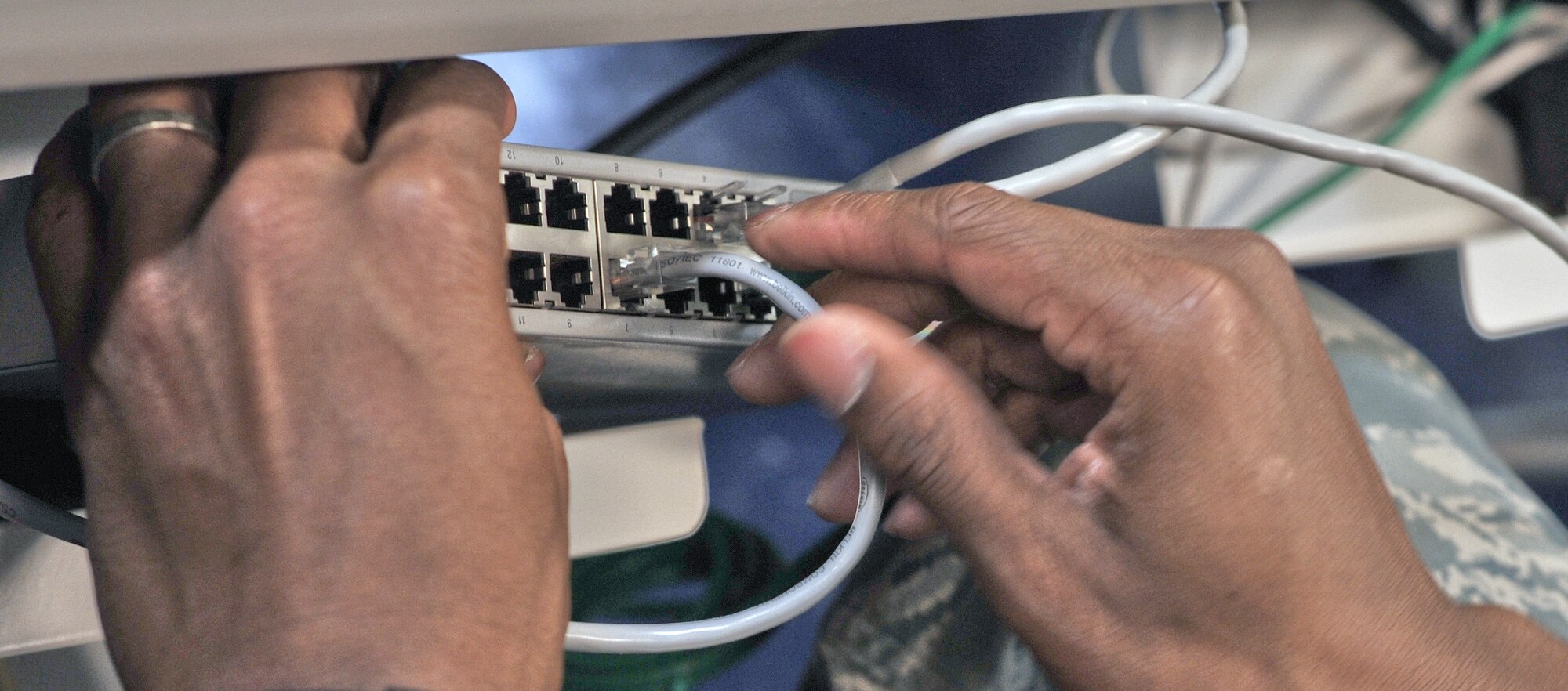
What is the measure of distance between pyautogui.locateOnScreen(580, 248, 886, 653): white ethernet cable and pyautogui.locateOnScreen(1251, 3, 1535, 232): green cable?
1.84 feet

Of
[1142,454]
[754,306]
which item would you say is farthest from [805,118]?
[1142,454]

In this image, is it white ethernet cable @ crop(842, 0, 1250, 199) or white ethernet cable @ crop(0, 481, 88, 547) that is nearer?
white ethernet cable @ crop(0, 481, 88, 547)

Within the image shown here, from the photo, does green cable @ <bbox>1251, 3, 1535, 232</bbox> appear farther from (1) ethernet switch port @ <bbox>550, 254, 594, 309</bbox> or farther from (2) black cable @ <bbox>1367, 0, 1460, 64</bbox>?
(1) ethernet switch port @ <bbox>550, 254, 594, 309</bbox>

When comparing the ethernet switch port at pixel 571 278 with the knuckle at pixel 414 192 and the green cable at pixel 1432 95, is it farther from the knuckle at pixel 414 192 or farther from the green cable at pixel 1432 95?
the green cable at pixel 1432 95

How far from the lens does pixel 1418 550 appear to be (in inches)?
21.1

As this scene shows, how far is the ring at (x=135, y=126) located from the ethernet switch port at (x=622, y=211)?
0.14 m

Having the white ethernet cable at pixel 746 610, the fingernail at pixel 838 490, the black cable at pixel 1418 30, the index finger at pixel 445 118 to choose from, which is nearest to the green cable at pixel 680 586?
the fingernail at pixel 838 490

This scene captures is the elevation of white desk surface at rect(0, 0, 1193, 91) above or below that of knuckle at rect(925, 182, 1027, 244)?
above

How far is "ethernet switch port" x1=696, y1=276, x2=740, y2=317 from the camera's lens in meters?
0.44

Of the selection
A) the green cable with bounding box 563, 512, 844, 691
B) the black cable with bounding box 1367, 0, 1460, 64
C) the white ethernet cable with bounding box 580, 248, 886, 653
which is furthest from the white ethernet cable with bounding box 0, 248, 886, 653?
the black cable with bounding box 1367, 0, 1460, 64

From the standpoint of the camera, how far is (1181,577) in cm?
38

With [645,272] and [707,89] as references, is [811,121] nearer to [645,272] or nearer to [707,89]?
[707,89]

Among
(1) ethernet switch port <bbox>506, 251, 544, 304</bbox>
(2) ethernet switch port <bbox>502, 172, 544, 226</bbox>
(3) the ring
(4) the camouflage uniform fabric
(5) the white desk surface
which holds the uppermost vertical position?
(5) the white desk surface

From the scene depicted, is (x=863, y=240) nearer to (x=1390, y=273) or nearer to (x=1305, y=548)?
(x=1305, y=548)
